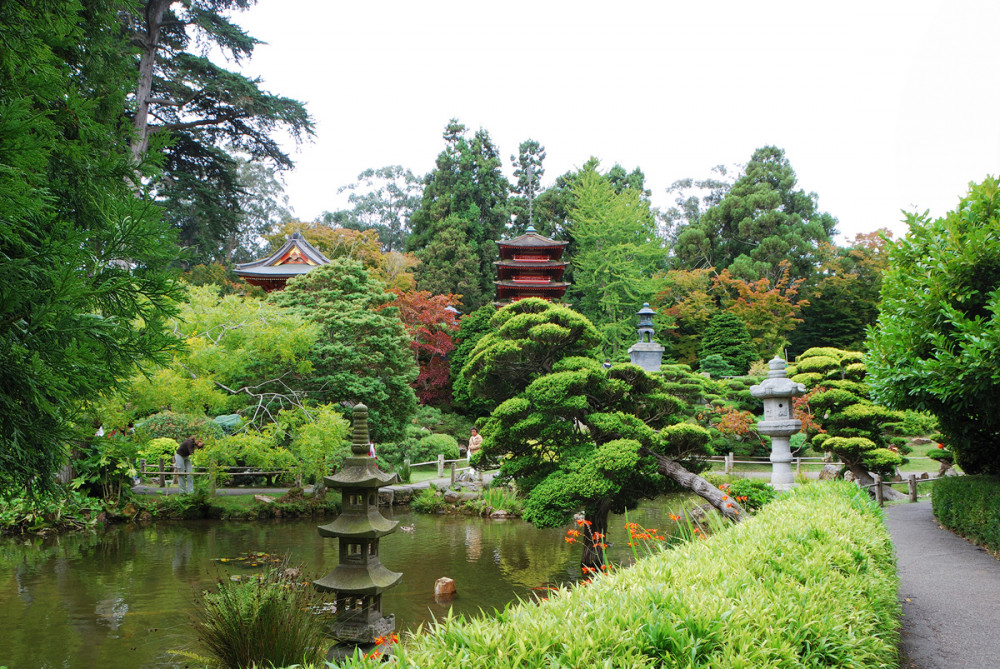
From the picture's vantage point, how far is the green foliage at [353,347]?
13.4 metres

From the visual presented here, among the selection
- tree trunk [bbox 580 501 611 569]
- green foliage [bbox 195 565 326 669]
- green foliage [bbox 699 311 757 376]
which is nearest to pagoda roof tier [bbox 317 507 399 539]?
green foliage [bbox 195 565 326 669]

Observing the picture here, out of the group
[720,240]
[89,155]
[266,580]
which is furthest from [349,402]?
[720,240]

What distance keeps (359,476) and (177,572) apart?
5009 mm

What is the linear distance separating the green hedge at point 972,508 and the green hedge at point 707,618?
3.95 m

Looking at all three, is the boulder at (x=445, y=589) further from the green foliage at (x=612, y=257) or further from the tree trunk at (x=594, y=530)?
the green foliage at (x=612, y=257)

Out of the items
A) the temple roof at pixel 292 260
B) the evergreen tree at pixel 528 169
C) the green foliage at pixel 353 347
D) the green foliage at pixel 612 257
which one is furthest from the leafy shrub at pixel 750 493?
the evergreen tree at pixel 528 169

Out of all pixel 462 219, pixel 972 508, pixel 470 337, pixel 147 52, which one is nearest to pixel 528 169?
pixel 462 219

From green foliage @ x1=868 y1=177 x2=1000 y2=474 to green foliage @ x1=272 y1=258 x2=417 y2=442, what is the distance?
401 inches

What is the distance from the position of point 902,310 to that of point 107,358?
7485 mm

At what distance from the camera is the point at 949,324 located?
6.12 metres

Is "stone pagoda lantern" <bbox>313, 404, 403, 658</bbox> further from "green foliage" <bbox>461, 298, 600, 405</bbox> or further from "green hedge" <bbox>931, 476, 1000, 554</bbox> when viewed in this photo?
"green hedge" <bbox>931, 476, 1000, 554</bbox>

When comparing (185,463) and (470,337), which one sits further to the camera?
(470,337)

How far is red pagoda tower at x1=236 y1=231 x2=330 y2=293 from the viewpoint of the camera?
764 inches

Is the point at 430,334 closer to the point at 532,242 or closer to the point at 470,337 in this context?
the point at 470,337
